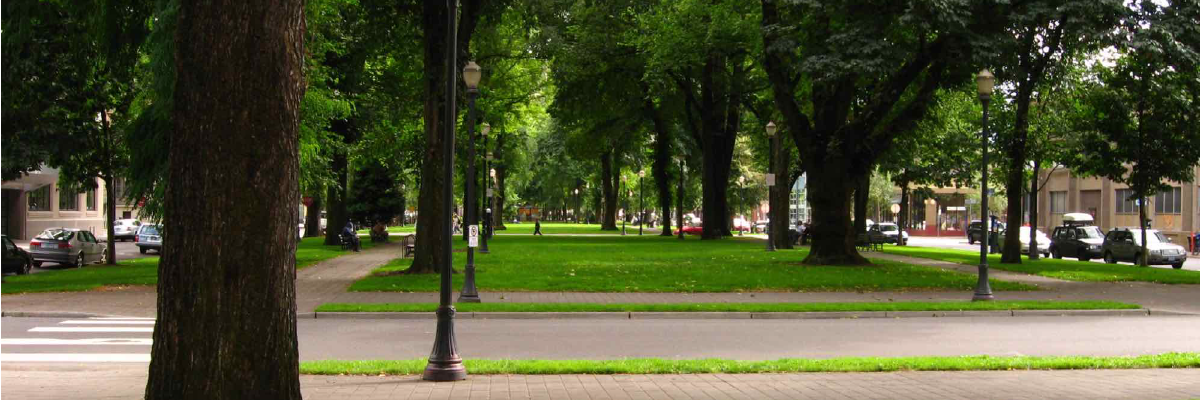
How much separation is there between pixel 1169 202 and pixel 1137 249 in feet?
85.9

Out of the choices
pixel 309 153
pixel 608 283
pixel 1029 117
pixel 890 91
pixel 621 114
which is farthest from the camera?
pixel 621 114

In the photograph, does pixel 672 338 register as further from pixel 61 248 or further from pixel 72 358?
pixel 61 248

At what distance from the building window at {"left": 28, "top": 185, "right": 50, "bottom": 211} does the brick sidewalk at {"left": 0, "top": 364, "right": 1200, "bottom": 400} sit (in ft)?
174

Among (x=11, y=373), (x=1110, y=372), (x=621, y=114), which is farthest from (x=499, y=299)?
(x=621, y=114)

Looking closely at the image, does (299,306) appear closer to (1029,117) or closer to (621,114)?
(1029,117)

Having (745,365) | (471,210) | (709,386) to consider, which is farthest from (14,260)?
(709,386)

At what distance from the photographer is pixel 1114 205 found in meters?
67.1

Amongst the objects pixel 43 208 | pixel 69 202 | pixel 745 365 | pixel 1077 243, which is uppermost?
pixel 69 202

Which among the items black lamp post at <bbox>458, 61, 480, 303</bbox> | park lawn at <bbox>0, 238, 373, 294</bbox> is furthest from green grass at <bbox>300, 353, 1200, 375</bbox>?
park lawn at <bbox>0, 238, 373, 294</bbox>

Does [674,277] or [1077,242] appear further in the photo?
[1077,242]

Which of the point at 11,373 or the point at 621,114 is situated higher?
the point at 621,114

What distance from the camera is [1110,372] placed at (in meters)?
10.6

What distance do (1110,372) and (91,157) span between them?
27.0m

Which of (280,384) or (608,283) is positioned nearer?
(280,384)
